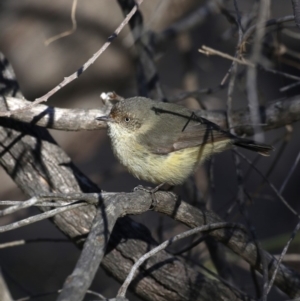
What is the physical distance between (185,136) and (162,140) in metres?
0.18

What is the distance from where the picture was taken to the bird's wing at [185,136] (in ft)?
14.5

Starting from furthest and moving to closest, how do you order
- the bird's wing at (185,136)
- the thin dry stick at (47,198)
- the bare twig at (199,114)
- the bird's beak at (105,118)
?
1. the bird's wing at (185,136)
2. the bird's beak at (105,118)
3. the bare twig at (199,114)
4. the thin dry stick at (47,198)

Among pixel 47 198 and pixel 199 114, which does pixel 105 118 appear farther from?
pixel 47 198

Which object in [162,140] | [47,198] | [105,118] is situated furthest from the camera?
[162,140]

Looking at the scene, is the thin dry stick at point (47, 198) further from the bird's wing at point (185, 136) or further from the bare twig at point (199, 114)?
the bird's wing at point (185, 136)

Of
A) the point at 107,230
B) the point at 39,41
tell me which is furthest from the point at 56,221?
the point at 39,41

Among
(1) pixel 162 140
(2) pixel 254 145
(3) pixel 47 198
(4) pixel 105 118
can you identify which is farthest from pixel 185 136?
(3) pixel 47 198

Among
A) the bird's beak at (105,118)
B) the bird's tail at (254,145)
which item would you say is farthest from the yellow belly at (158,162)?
the bird's beak at (105,118)

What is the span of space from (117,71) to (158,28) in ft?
2.23

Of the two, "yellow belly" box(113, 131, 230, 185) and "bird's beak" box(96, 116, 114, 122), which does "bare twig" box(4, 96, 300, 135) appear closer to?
"bird's beak" box(96, 116, 114, 122)

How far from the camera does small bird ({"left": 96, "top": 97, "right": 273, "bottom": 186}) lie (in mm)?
4352

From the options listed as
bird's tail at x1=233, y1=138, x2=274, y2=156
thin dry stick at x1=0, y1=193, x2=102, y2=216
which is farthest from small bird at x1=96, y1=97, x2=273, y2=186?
thin dry stick at x1=0, y1=193, x2=102, y2=216

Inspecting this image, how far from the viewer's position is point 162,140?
177 inches

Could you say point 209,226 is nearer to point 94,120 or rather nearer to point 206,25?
point 94,120
